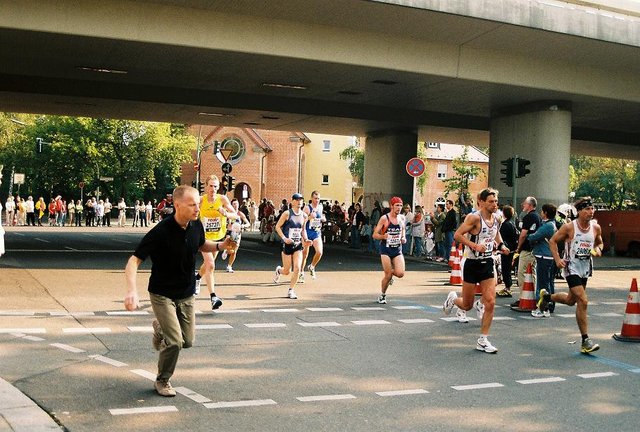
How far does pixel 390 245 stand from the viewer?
1382cm

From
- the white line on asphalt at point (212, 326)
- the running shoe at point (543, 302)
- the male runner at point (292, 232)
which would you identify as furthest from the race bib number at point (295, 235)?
the running shoe at point (543, 302)

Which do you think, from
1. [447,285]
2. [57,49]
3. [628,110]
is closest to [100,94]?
[57,49]

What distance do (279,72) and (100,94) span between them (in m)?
8.02

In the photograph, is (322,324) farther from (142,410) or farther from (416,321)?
(142,410)

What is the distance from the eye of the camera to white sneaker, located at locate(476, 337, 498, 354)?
30.6 feet

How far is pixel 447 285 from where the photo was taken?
17.6m

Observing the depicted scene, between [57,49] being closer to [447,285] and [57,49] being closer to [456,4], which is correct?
[456,4]

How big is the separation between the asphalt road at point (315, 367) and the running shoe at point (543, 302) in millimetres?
246

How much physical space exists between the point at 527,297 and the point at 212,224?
532 cm

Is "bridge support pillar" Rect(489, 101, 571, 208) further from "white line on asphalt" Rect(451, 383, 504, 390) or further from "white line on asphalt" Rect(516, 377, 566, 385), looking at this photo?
"white line on asphalt" Rect(451, 383, 504, 390)

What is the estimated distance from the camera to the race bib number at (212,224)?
1296 centimetres

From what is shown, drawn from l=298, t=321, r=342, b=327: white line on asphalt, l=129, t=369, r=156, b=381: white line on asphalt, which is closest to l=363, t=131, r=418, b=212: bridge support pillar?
l=298, t=321, r=342, b=327: white line on asphalt

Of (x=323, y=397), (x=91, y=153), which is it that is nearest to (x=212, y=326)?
(x=323, y=397)

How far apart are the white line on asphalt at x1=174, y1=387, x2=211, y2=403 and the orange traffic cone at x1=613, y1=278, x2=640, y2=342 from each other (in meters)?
6.29
